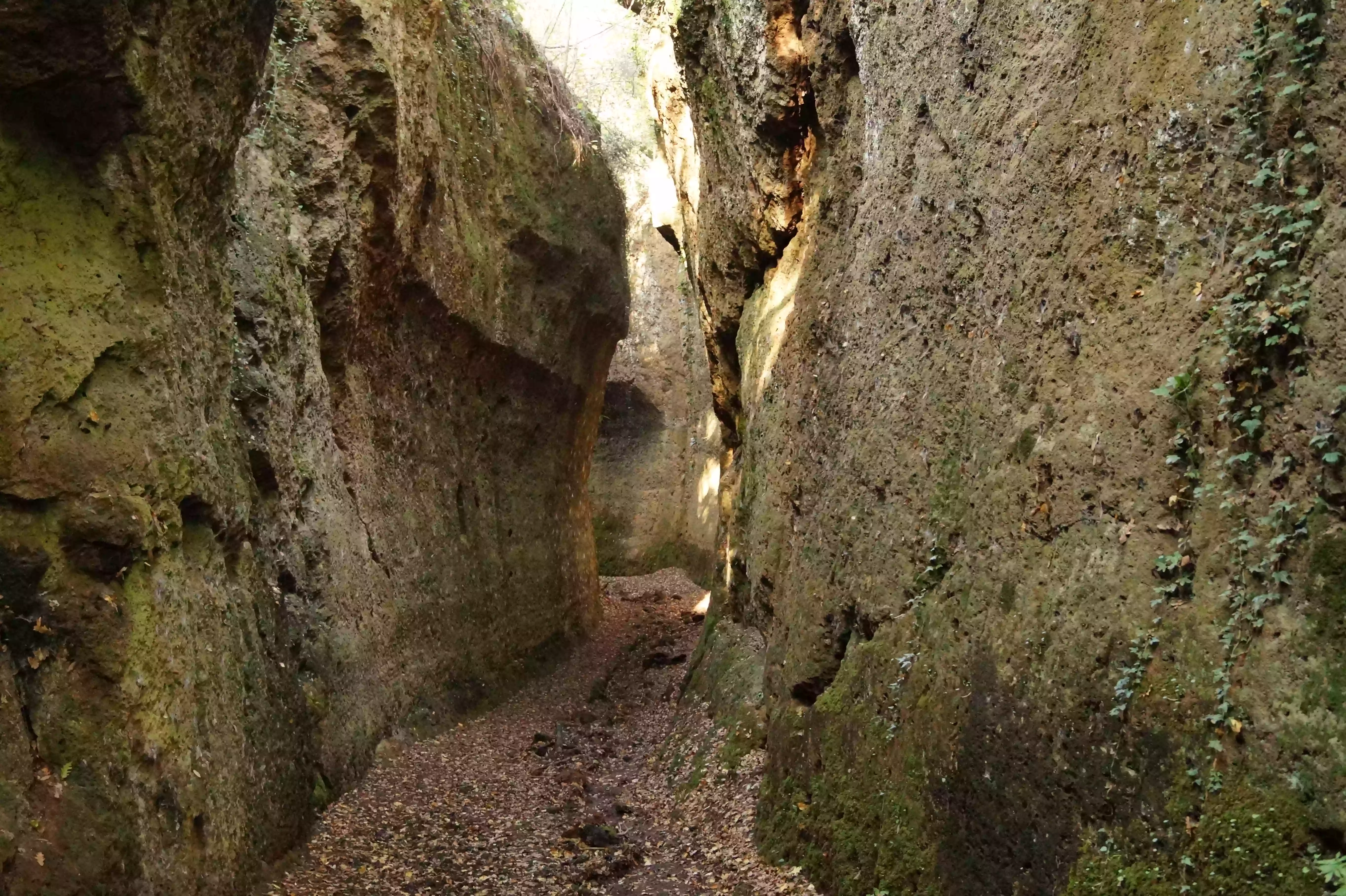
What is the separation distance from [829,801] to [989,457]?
2.62 metres

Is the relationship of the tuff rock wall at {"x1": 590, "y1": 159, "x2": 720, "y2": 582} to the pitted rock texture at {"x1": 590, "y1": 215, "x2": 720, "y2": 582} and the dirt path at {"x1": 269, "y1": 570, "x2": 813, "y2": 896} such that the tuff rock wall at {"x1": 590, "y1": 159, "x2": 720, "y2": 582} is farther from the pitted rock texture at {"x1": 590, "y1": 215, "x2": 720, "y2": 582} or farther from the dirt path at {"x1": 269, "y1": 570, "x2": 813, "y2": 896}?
the dirt path at {"x1": 269, "y1": 570, "x2": 813, "y2": 896}

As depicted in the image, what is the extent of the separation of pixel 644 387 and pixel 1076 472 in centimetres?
2064

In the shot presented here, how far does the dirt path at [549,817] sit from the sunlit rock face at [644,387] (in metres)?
9.91

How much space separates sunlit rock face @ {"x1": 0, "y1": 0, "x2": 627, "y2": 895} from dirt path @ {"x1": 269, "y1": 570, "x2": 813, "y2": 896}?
0.40 m

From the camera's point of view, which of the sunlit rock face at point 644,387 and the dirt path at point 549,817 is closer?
the dirt path at point 549,817

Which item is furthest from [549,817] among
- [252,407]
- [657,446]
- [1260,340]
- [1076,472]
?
[657,446]

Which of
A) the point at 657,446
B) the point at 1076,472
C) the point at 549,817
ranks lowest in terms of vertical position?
the point at 549,817

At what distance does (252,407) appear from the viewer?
7.98 metres

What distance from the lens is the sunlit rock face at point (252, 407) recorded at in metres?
4.94

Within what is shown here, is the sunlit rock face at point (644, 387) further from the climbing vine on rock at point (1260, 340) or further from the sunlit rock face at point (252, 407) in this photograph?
the climbing vine on rock at point (1260, 340)

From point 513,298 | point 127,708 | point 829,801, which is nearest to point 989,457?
point 829,801

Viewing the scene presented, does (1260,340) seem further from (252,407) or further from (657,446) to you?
(657,446)

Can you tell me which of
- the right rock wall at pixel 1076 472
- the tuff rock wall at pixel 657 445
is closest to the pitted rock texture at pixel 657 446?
the tuff rock wall at pixel 657 445

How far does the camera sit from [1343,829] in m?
3.44
